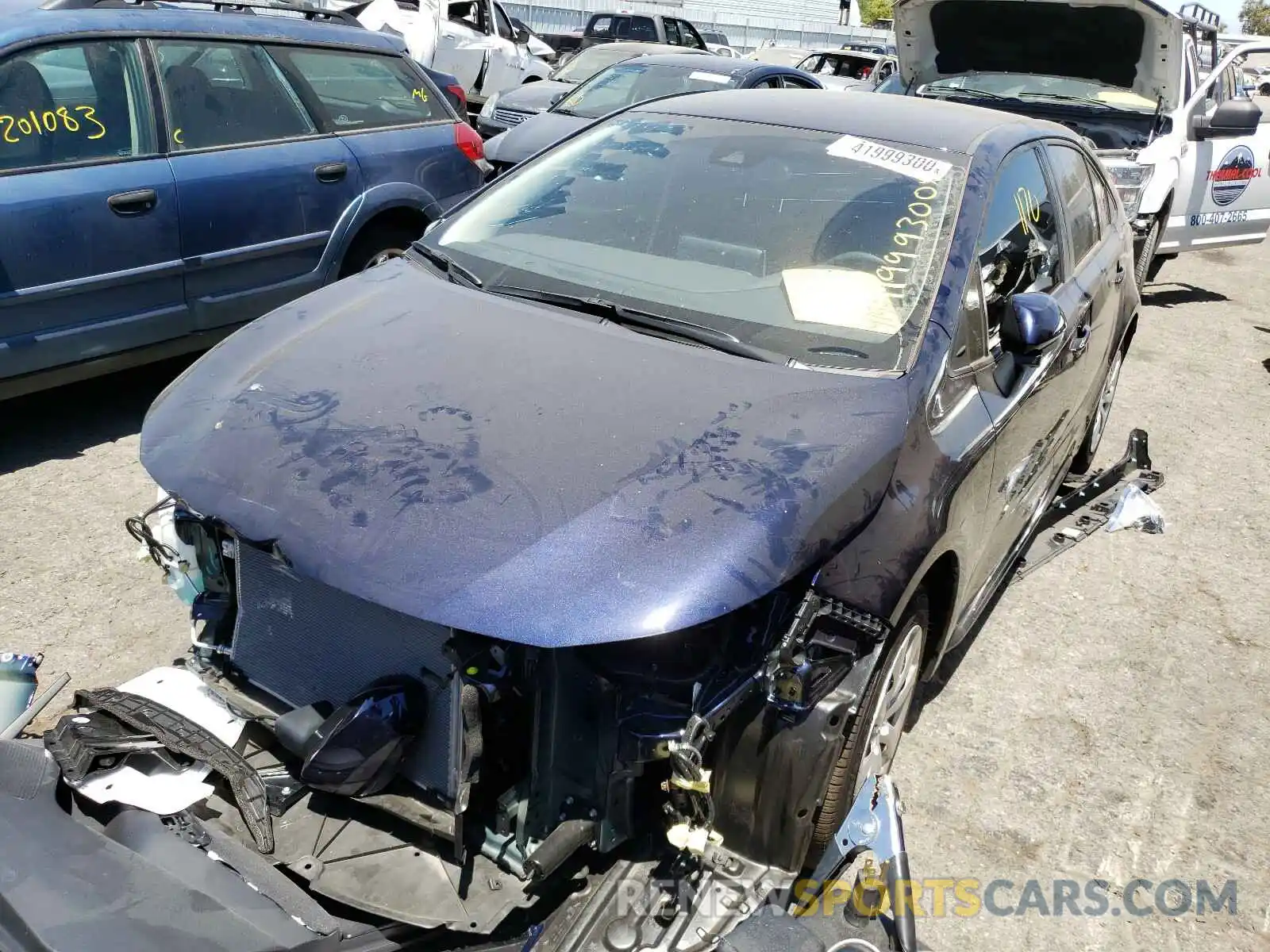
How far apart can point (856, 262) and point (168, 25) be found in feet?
11.9

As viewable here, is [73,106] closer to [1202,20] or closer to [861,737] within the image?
[861,737]

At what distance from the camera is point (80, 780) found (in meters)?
2.11

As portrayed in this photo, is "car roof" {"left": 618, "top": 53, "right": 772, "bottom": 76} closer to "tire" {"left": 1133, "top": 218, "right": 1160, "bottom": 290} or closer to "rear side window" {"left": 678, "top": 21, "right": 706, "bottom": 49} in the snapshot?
"tire" {"left": 1133, "top": 218, "right": 1160, "bottom": 290}

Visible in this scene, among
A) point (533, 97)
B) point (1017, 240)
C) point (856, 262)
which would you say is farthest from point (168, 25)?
point (533, 97)

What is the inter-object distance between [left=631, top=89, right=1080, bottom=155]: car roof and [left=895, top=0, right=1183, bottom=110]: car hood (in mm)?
4130

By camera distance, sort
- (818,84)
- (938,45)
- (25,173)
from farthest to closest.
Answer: (818,84) → (938,45) → (25,173)

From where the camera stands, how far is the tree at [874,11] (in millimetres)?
49531

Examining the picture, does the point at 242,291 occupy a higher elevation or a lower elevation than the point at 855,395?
lower

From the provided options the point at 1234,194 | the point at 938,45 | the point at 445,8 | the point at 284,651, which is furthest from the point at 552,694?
the point at 445,8

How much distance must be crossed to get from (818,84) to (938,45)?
174cm

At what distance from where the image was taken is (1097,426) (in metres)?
5.00

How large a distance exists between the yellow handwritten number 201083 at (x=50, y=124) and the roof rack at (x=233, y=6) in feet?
1.60

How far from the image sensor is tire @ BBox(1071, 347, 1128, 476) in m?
4.80

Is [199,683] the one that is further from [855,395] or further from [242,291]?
[242,291]
